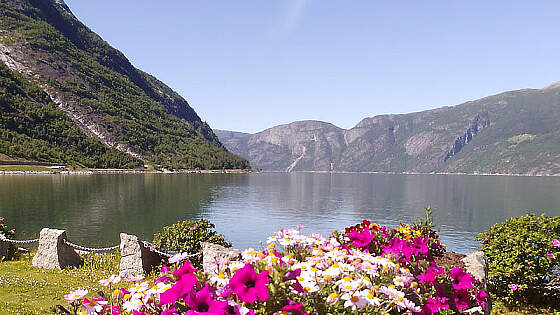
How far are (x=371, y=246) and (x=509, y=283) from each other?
28.0ft

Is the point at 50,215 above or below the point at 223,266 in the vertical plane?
below

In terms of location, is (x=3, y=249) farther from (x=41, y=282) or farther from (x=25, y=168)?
(x=25, y=168)

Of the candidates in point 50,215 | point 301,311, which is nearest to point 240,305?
point 301,311

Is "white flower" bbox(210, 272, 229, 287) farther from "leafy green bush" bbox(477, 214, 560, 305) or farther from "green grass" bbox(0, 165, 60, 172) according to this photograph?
"green grass" bbox(0, 165, 60, 172)

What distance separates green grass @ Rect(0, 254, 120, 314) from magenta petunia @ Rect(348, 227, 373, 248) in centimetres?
844

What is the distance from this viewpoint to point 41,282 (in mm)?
14664

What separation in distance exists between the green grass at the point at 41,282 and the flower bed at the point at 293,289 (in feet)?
25.7

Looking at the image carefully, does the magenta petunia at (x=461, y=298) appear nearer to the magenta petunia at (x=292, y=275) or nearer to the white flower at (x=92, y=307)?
the magenta petunia at (x=292, y=275)

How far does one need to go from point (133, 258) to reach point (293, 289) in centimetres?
1406

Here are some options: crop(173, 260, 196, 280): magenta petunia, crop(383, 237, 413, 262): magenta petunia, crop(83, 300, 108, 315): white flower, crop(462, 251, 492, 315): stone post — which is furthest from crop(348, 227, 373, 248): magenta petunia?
crop(83, 300, 108, 315): white flower

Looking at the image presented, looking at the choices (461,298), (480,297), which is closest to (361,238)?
(461,298)

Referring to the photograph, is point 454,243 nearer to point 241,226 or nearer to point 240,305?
point 241,226

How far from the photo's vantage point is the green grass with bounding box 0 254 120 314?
38.1 feet

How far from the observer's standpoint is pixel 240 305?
357cm
